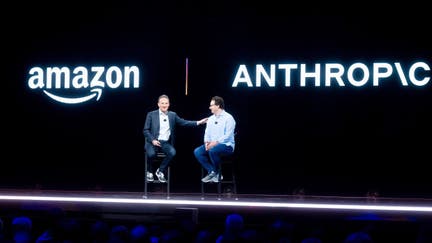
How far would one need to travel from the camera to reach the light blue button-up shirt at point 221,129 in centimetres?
729

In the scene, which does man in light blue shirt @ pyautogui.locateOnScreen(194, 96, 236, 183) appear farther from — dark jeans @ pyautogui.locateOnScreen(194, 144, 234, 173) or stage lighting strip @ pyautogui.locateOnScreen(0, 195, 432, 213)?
stage lighting strip @ pyautogui.locateOnScreen(0, 195, 432, 213)

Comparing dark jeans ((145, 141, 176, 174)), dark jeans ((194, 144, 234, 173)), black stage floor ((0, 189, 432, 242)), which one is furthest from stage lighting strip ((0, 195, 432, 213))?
dark jeans ((194, 144, 234, 173))

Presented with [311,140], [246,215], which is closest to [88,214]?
[246,215]

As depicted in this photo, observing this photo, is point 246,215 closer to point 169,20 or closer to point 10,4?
point 169,20

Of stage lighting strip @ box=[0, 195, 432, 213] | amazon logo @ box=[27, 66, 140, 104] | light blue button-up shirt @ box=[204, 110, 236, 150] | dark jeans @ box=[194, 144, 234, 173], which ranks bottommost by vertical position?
stage lighting strip @ box=[0, 195, 432, 213]

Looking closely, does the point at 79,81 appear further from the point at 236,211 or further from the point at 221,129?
the point at 236,211

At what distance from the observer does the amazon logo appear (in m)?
8.88

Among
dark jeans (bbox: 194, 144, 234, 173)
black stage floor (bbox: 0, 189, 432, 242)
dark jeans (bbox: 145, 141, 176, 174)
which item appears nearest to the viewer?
black stage floor (bbox: 0, 189, 432, 242)

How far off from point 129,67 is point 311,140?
270cm

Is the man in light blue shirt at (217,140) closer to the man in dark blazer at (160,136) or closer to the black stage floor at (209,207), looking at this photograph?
the man in dark blazer at (160,136)

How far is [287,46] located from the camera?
8.30 metres

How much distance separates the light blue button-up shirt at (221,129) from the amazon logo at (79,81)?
181 cm

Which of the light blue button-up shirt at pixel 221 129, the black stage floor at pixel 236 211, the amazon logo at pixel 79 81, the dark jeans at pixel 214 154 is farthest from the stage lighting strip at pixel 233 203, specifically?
the amazon logo at pixel 79 81

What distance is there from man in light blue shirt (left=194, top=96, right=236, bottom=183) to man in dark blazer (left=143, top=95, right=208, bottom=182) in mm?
260
